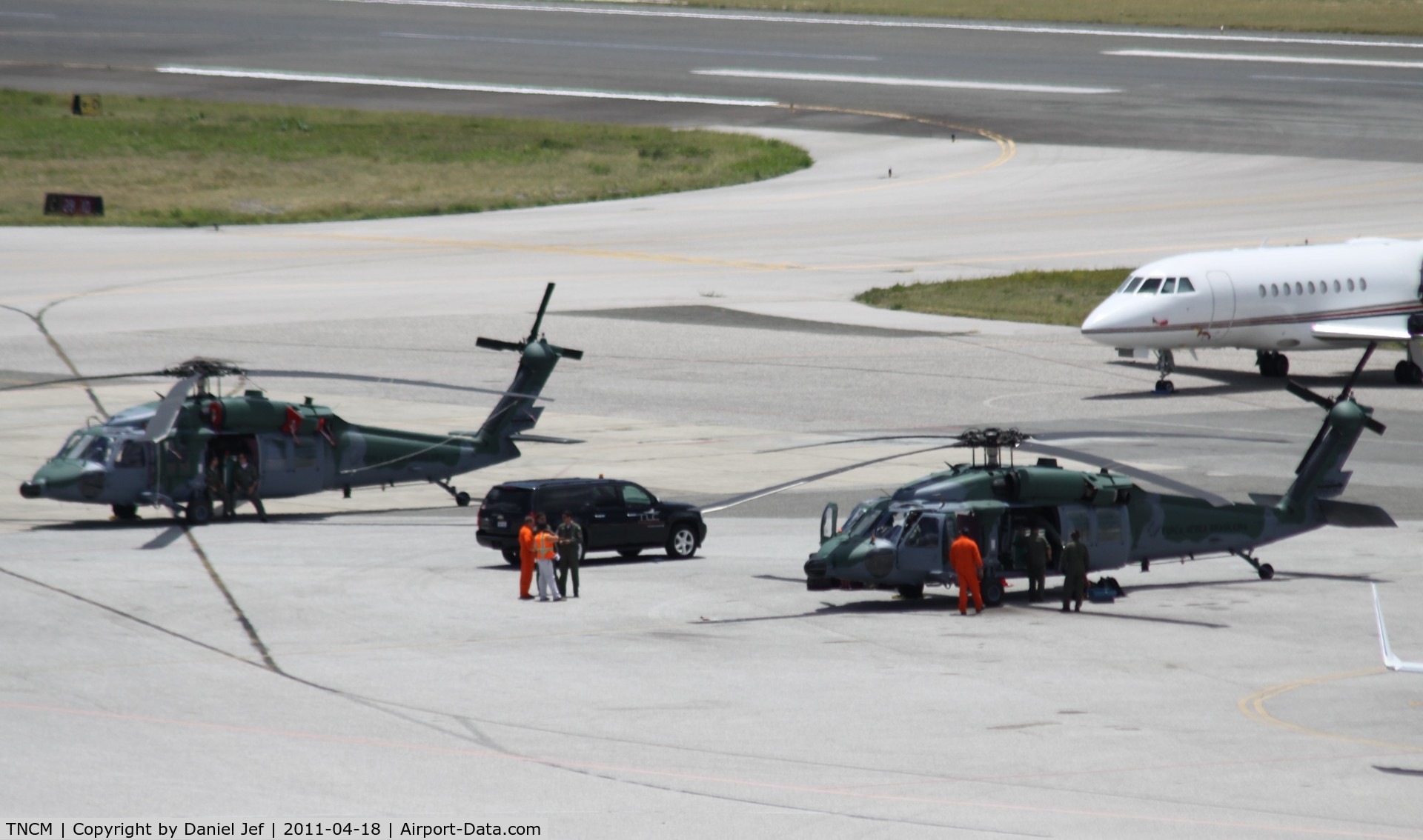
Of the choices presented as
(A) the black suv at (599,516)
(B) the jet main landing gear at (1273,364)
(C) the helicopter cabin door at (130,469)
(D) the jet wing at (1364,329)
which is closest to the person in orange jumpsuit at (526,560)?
(A) the black suv at (599,516)

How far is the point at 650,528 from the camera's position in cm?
3591

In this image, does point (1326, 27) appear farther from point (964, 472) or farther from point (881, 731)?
point (881, 731)

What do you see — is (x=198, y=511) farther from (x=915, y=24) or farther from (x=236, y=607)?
(x=915, y=24)

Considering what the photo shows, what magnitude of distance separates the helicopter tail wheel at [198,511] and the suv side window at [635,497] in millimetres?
9249

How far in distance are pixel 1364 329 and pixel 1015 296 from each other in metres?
18.2

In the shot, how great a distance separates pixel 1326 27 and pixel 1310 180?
220 feet

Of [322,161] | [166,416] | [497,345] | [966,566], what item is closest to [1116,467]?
[966,566]

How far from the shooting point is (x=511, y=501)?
34781 mm

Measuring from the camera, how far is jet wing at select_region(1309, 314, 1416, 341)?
57812mm

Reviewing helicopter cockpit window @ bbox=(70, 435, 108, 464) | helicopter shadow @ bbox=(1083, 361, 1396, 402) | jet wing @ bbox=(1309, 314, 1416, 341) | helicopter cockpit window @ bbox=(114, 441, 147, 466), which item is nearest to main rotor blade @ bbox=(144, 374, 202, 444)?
helicopter cockpit window @ bbox=(114, 441, 147, 466)

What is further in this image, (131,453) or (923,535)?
(131,453)

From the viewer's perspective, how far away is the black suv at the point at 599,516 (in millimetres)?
34719

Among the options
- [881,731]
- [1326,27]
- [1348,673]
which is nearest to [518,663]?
[881,731]

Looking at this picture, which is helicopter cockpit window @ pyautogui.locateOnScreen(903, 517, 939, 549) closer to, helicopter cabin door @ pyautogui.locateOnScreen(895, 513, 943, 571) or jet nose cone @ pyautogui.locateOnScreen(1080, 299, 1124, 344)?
helicopter cabin door @ pyautogui.locateOnScreen(895, 513, 943, 571)
